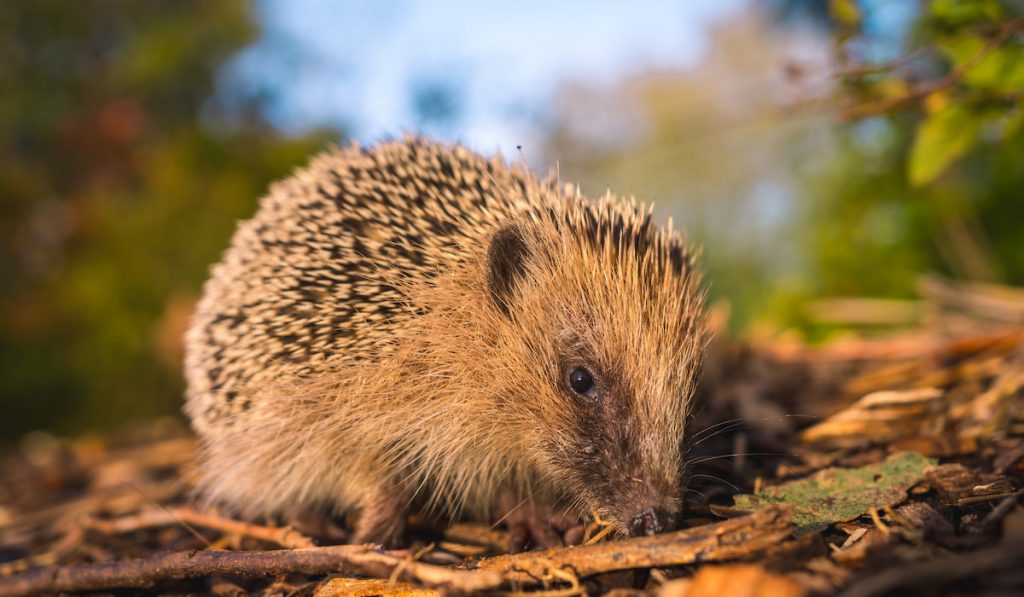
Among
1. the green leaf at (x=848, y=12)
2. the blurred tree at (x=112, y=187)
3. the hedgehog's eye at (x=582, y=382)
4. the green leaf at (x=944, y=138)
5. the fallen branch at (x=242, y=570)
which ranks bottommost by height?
the fallen branch at (x=242, y=570)

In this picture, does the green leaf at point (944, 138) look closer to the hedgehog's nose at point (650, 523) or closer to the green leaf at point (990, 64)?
the green leaf at point (990, 64)

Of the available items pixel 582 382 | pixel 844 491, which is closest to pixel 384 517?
pixel 582 382

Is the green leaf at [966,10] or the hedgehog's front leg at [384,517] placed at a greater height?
the green leaf at [966,10]

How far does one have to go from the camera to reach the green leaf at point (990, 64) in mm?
3195

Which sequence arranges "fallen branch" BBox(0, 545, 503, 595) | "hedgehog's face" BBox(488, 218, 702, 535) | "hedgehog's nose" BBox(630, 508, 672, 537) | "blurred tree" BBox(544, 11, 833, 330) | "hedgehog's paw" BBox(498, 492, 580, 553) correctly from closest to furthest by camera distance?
"fallen branch" BBox(0, 545, 503, 595) → "hedgehog's nose" BBox(630, 508, 672, 537) → "hedgehog's face" BBox(488, 218, 702, 535) → "hedgehog's paw" BBox(498, 492, 580, 553) → "blurred tree" BBox(544, 11, 833, 330)

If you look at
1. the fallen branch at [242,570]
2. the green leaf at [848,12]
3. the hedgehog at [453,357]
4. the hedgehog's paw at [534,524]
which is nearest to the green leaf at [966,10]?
the green leaf at [848,12]

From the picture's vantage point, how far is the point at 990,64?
10.8 ft

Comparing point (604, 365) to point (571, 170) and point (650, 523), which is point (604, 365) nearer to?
point (650, 523)

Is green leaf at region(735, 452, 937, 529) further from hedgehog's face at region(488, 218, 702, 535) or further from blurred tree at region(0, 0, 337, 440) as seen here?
blurred tree at region(0, 0, 337, 440)

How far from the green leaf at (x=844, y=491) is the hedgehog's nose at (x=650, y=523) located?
0.35m

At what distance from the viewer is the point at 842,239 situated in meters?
6.59

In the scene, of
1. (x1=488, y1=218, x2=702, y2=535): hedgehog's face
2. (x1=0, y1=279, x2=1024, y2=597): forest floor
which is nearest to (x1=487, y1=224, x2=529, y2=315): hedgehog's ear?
(x1=488, y1=218, x2=702, y2=535): hedgehog's face

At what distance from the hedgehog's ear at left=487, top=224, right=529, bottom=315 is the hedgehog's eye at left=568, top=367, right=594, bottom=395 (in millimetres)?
498

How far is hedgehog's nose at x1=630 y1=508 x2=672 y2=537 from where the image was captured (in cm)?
257
